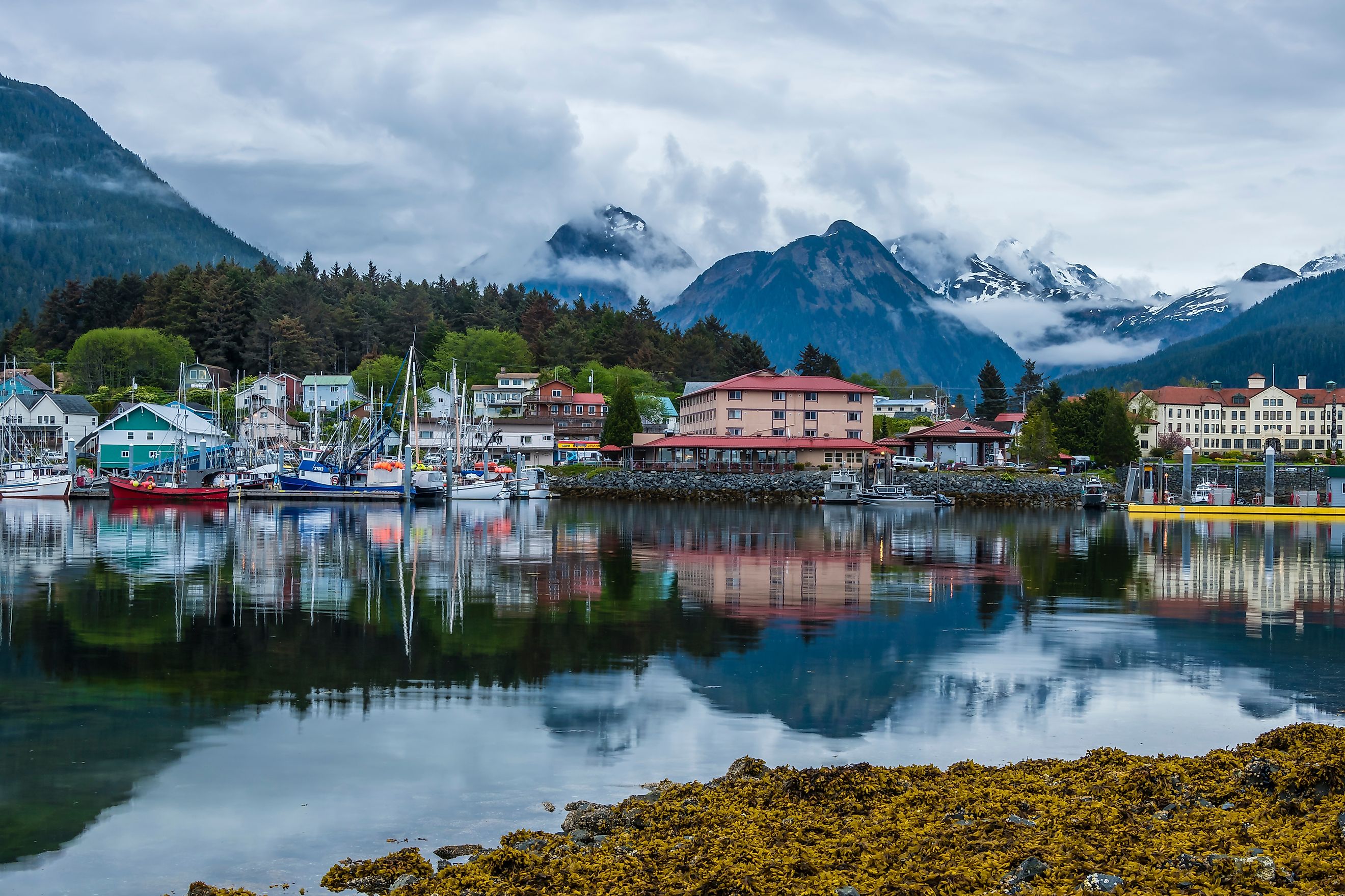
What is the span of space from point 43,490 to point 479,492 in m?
27.6

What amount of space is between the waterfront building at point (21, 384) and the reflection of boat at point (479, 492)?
176ft

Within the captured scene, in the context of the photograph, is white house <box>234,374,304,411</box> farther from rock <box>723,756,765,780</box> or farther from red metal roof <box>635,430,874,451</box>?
rock <box>723,756,765,780</box>

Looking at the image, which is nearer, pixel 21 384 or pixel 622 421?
pixel 622 421

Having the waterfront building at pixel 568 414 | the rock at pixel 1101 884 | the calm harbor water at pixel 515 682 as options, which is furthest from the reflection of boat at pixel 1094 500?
the rock at pixel 1101 884

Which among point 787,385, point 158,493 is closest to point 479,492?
point 158,493

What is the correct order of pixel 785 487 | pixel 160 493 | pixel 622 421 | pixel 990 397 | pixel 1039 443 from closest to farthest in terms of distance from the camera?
pixel 160 493 → pixel 785 487 → pixel 1039 443 → pixel 622 421 → pixel 990 397

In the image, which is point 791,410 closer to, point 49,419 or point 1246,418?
point 49,419

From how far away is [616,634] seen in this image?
1898cm

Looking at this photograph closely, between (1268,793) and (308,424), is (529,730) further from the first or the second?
(308,424)

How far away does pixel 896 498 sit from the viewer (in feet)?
252

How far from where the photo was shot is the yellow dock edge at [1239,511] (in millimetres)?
70625

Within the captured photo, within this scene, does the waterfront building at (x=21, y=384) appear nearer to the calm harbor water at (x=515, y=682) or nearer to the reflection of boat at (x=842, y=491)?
the reflection of boat at (x=842, y=491)

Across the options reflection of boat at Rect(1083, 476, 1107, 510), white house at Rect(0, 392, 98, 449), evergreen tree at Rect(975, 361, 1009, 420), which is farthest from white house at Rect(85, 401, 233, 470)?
evergreen tree at Rect(975, 361, 1009, 420)

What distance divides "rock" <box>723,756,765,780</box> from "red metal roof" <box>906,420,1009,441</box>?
90.7 metres
